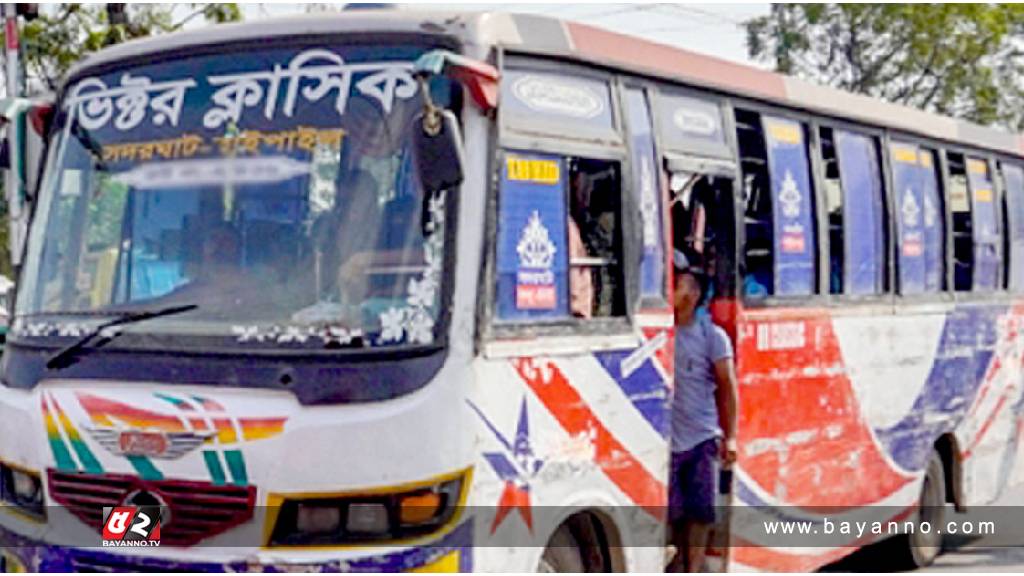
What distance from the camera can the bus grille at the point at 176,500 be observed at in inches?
217

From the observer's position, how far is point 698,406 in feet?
23.7

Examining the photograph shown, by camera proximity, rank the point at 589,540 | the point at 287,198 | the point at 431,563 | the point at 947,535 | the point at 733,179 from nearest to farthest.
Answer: the point at 431,563 → the point at 287,198 → the point at 589,540 → the point at 733,179 → the point at 947,535

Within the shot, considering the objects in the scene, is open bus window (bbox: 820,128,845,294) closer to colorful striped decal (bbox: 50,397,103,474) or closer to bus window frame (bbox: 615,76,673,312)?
bus window frame (bbox: 615,76,673,312)

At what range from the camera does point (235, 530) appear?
5512 mm

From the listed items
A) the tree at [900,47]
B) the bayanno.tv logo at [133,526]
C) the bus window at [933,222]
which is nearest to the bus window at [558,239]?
the bayanno.tv logo at [133,526]

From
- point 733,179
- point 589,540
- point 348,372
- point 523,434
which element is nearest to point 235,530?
point 348,372

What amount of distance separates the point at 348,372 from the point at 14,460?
60.5 inches

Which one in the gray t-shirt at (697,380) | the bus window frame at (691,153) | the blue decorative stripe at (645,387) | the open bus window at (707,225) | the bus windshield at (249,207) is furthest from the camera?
the open bus window at (707,225)

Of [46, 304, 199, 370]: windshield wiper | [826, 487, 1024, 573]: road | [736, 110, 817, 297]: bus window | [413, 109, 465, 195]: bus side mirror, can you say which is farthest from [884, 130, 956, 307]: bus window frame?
[46, 304, 199, 370]: windshield wiper

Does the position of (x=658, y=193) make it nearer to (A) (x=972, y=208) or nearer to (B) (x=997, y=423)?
(A) (x=972, y=208)

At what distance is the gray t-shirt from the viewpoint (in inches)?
285

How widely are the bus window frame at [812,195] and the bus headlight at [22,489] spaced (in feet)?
10.9

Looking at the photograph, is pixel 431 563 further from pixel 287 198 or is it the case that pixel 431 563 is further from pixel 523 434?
pixel 287 198

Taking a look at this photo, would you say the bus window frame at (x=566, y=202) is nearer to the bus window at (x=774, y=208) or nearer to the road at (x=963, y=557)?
the bus window at (x=774, y=208)
